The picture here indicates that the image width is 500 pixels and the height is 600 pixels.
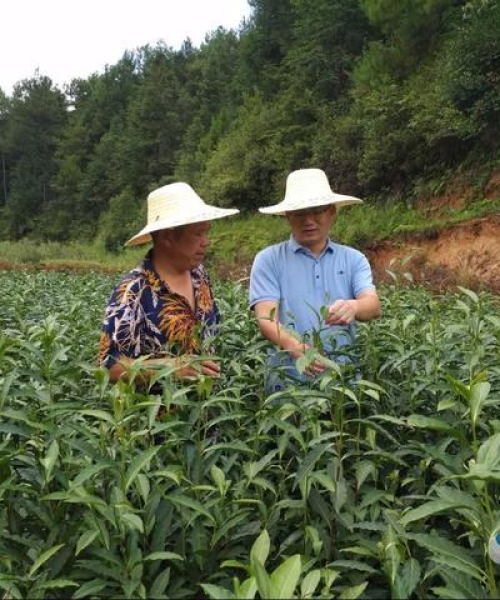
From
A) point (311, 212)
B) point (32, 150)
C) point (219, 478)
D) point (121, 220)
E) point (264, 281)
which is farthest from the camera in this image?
point (32, 150)

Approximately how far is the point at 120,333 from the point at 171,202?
590mm

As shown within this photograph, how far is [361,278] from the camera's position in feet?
9.20

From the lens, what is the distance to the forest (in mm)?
15680

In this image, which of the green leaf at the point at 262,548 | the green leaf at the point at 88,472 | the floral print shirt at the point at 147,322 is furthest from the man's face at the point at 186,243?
the green leaf at the point at 262,548

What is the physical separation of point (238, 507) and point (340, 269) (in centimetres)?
143

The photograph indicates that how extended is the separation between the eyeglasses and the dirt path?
863cm

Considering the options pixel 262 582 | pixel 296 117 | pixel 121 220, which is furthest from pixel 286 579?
pixel 121 220

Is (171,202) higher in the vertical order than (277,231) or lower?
higher

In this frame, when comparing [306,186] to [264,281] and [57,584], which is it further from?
[57,584]

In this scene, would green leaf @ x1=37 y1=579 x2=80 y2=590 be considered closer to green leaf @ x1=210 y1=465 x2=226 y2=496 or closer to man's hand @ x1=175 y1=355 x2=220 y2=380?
green leaf @ x1=210 y1=465 x2=226 y2=496

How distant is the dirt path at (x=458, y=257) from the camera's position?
11.9m

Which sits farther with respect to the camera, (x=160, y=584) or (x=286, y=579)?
(x=160, y=584)

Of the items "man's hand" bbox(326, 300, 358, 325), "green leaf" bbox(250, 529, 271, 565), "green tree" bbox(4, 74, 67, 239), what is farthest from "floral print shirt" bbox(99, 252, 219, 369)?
"green tree" bbox(4, 74, 67, 239)

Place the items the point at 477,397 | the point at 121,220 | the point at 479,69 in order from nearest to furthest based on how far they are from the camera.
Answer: the point at 477,397
the point at 479,69
the point at 121,220
